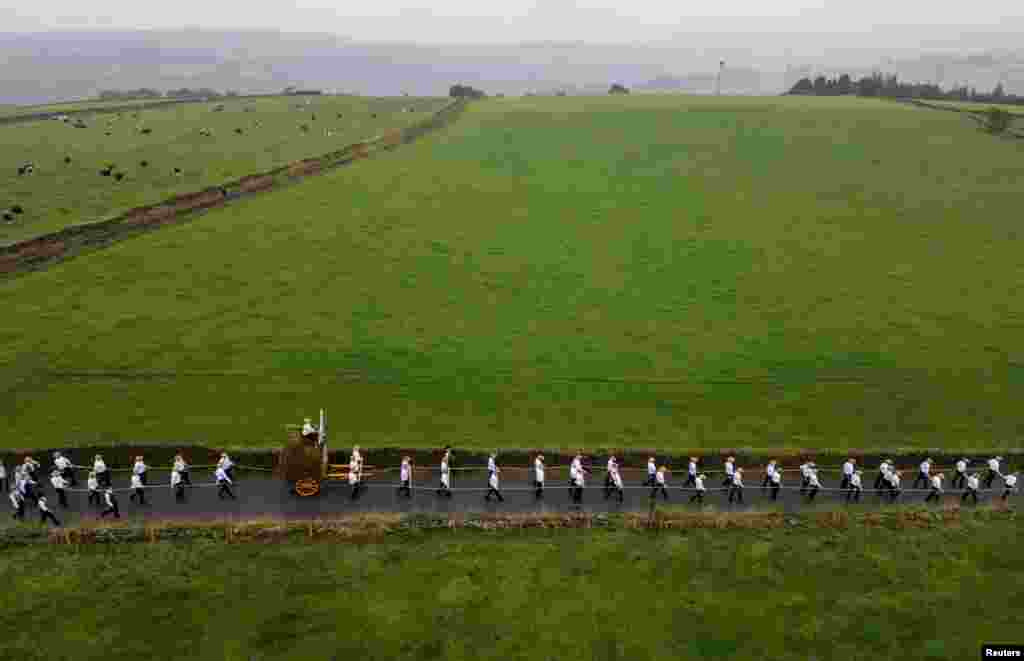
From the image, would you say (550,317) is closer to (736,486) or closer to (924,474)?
(736,486)

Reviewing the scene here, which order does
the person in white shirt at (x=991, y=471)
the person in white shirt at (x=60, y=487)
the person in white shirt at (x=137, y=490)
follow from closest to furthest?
the person in white shirt at (x=60, y=487) < the person in white shirt at (x=137, y=490) < the person in white shirt at (x=991, y=471)

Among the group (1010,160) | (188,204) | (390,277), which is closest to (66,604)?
(390,277)

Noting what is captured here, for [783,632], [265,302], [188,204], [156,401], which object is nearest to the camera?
[783,632]

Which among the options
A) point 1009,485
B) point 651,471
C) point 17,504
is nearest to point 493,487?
point 651,471

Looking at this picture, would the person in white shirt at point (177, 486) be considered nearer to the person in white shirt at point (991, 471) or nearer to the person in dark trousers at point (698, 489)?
the person in dark trousers at point (698, 489)

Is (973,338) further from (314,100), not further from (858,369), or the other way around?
(314,100)

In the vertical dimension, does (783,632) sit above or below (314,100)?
below

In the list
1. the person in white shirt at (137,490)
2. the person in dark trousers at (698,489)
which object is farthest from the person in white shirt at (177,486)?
the person in dark trousers at (698,489)
